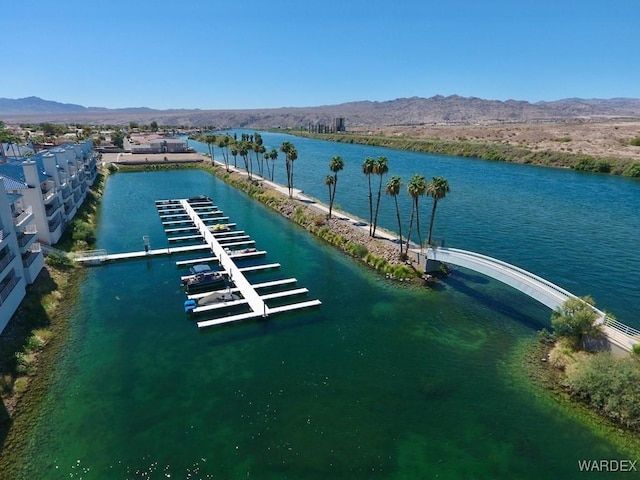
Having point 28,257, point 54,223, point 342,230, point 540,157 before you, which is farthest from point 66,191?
Answer: point 540,157

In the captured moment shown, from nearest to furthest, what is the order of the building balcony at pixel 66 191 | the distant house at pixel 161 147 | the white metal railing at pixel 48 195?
the white metal railing at pixel 48 195, the building balcony at pixel 66 191, the distant house at pixel 161 147

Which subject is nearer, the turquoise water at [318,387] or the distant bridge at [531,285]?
the turquoise water at [318,387]

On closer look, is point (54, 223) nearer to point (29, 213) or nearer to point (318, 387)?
point (29, 213)

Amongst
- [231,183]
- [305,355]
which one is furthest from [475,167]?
[305,355]

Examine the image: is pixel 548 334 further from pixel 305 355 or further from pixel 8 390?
pixel 8 390

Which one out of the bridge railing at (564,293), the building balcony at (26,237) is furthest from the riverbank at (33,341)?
the bridge railing at (564,293)

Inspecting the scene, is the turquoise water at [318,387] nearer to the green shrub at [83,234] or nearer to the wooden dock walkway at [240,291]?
the wooden dock walkway at [240,291]

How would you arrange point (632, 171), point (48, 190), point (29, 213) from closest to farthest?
point (29, 213) → point (48, 190) → point (632, 171)
